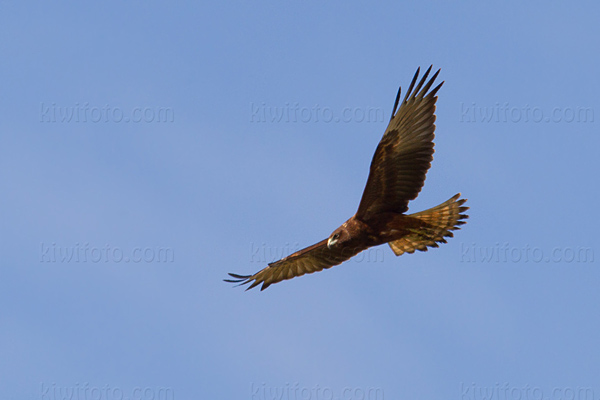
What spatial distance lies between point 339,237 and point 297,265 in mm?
1750

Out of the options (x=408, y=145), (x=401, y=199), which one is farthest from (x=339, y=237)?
(x=408, y=145)

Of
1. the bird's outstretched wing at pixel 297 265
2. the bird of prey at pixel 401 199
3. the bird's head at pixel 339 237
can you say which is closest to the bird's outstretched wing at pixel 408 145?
the bird of prey at pixel 401 199

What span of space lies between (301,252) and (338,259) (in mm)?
781

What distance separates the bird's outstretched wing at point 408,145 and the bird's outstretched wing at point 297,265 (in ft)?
6.75

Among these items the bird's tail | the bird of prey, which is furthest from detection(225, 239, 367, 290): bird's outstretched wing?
the bird's tail

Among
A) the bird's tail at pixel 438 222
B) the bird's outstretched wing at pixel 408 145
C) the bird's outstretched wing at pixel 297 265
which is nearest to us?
the bird's outstretched wing at pixel 408 145

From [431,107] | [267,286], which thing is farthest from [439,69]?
[267,286]

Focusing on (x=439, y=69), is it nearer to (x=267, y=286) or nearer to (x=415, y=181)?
(x=415, y=181)

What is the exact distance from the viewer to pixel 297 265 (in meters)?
16.6

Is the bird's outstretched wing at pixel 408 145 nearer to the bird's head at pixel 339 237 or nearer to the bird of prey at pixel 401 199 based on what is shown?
the bird of prey at pixel 401 199

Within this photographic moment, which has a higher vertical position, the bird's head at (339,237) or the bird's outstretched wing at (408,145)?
the bird's outstretched wing at (408,145)

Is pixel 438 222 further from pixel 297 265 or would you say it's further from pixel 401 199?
pixel 297 265

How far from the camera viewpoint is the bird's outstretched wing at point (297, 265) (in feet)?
52.9

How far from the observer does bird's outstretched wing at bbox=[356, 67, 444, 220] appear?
1413cm
